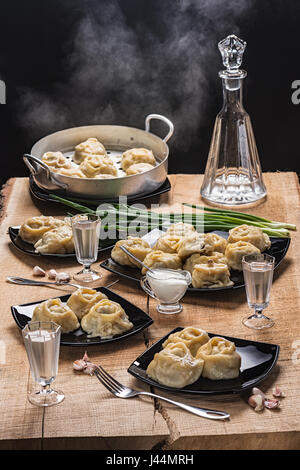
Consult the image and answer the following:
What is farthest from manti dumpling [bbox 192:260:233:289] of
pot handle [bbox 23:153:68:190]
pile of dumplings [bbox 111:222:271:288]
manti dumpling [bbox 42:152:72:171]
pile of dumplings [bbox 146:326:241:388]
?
manti dumpling [bbox 42:152:72:171]

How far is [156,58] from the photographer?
404cm

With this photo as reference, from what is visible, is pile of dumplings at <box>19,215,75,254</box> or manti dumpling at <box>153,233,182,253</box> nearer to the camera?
manti dumpling at <box>153,233,182,253</box>

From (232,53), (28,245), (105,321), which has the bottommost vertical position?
(28,245)

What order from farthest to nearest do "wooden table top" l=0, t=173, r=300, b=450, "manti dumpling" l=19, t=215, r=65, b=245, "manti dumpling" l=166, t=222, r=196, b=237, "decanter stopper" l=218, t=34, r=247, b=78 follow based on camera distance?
1. "decanter stopper" l=218, t=34, r=247, b=78
2. "manti dumpling" l=19, t=215, r=65, b=245
3. "manti dumpling" l=166, t=222, r=196, b=237
4. "wooden table top" l=0, t=173, r=300, b=450

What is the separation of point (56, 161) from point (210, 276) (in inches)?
→ 43.4

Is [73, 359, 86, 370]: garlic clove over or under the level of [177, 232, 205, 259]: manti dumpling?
under

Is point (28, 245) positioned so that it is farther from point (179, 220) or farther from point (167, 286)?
point (167, 286)

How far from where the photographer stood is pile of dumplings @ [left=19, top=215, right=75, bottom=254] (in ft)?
7.68

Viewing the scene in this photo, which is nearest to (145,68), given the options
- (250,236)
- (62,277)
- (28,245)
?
(28,245)

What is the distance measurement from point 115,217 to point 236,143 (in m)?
0.57

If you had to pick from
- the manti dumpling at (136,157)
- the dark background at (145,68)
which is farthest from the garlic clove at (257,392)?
the dark background at (145,68)

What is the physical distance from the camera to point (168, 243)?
2225mm

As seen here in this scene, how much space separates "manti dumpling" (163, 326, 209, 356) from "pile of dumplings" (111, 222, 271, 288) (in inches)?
13.1

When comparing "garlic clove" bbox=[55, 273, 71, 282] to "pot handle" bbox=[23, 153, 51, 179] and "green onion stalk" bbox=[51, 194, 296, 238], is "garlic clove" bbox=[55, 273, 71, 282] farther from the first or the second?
"pot handle" bbox=[23, 153, 51, 179]
